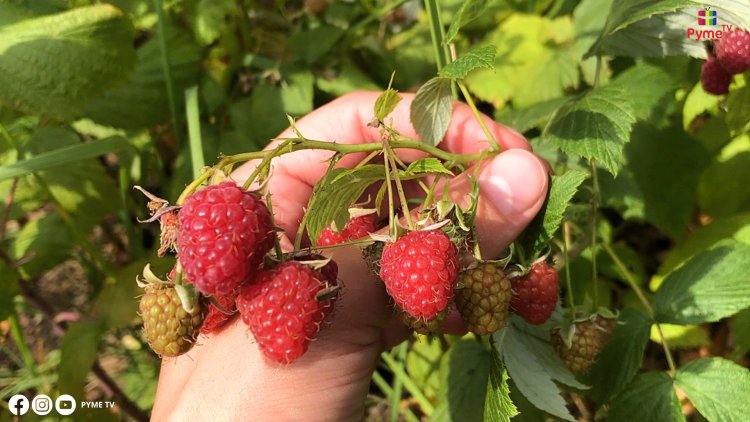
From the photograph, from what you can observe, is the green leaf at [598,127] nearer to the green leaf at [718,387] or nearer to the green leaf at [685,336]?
the green leaf at [718,387]

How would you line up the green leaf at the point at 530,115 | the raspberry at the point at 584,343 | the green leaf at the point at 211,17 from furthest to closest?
the green leaf at the point at 211,17, the green leaf at the point at 530,115, the raspberry at the point at 584,343

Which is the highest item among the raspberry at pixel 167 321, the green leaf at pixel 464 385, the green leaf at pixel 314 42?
the green leaf at pixel 314 42

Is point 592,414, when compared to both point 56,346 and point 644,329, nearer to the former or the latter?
point 644,329

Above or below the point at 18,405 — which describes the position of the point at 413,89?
above

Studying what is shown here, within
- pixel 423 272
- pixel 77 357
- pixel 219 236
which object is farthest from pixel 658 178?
pixel 77 357

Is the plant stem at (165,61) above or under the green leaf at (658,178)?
above

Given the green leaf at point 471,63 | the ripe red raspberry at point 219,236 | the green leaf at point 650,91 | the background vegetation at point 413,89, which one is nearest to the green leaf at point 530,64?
the background vegetation at point 413,89

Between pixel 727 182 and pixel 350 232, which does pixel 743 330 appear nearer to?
pixel 727 182
